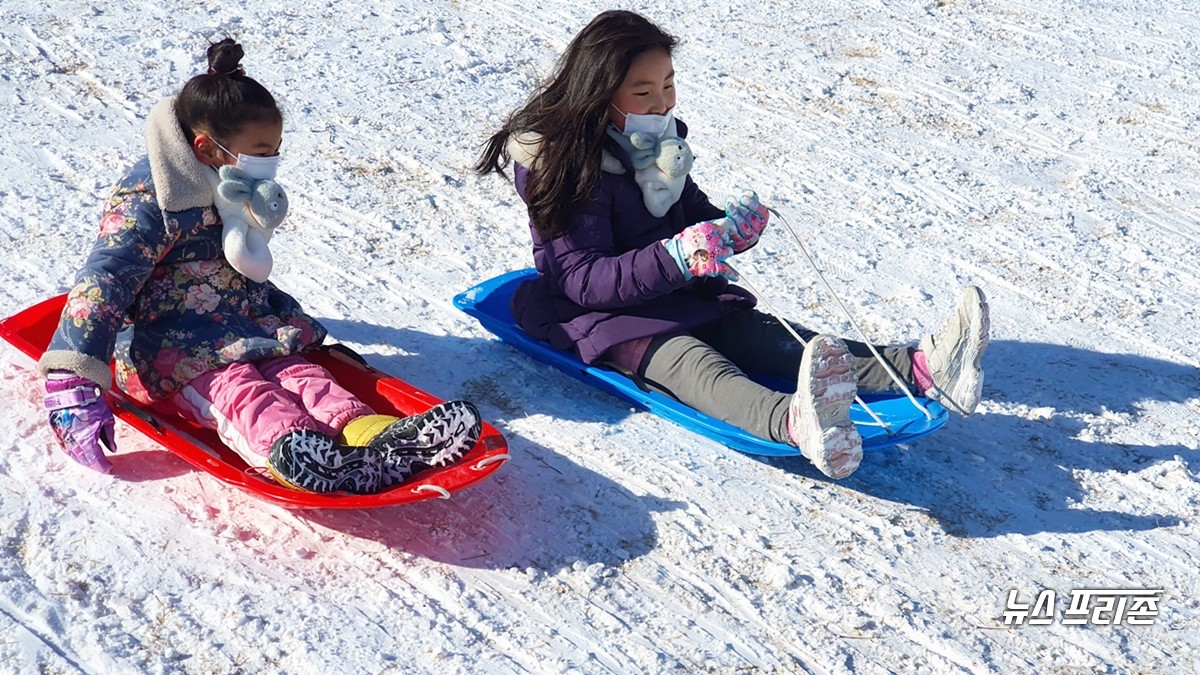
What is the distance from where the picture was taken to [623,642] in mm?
2426

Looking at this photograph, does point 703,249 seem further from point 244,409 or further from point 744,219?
point 244,409

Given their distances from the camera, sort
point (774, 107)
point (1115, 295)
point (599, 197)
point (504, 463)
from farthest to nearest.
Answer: point (774, 107), point (1115, 295), point (599, 197), point (504, 463)

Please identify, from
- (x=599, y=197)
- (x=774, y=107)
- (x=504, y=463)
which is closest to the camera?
(x=504, y=463)

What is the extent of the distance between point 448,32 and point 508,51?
28cm

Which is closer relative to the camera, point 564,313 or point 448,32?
point 564,313

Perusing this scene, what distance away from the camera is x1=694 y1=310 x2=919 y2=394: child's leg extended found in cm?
317

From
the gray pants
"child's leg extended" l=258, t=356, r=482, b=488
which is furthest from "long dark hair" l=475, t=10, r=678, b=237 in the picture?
"child's leg extended" l=258, t=356, r=482, b=488

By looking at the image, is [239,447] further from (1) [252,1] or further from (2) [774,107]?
(1) [252,1]

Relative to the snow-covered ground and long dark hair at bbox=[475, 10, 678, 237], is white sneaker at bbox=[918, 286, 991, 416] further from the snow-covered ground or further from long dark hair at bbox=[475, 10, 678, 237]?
long dark hair at bbox=[475, 10, 678, 237]

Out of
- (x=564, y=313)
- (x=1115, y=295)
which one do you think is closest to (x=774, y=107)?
(x=1115, y=295)

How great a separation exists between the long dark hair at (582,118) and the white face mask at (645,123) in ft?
0.17

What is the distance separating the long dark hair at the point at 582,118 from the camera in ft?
10.2

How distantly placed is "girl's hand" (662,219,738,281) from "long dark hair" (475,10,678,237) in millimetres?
295

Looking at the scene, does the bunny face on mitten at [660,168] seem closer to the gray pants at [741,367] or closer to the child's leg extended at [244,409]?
the gray pants at [741,367]
